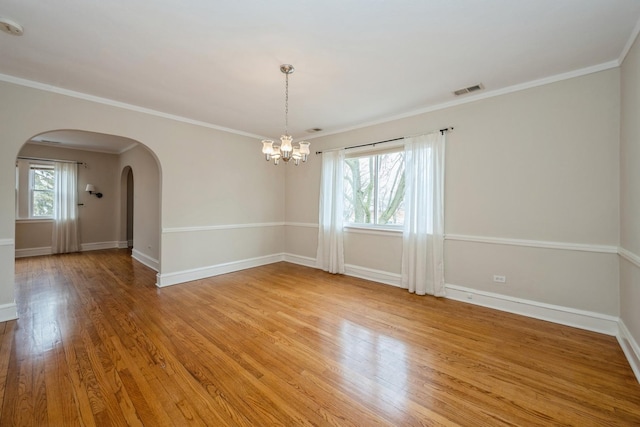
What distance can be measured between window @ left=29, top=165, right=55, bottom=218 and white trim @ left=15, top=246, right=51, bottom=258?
83 centimetres

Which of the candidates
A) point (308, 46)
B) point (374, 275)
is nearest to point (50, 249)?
point (374, 275)

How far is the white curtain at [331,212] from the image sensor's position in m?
5.00

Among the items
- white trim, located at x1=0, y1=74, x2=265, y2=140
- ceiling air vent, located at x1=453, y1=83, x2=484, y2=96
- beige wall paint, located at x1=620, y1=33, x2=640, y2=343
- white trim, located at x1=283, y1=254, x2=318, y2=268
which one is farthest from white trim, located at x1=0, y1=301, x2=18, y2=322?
beige wall paint, located at x1=620, y1=33, x2=640, y2=343

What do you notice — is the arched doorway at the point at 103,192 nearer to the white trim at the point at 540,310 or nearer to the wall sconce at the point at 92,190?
the wall sconce at the point at 92,190

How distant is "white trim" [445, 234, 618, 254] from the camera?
276 cm

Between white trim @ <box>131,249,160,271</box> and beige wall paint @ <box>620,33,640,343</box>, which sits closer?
beige wall paint @ <box>620,33,640,343</box>

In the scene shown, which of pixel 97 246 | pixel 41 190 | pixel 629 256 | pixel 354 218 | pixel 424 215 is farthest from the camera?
pixel 97 246

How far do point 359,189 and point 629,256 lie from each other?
3.45 metres

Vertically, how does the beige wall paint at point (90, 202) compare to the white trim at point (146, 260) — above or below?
above

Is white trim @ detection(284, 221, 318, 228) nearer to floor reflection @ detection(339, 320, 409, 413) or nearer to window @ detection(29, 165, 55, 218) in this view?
floor reflection @ detection(339, 320, 409, 413)

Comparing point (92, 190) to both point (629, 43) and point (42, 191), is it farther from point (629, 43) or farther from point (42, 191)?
point (629, 43)

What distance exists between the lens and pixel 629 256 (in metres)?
2.33

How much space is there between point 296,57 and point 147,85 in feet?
6.58

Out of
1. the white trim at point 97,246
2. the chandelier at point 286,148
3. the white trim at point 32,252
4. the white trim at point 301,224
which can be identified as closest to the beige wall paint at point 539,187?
the chandelier at point 286,148
